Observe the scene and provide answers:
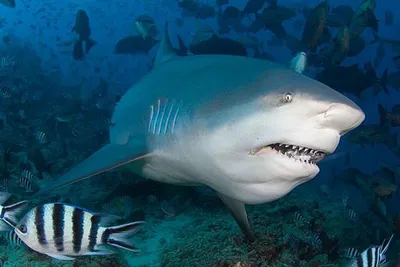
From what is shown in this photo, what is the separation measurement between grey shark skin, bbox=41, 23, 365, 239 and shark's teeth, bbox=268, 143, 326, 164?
3 cm

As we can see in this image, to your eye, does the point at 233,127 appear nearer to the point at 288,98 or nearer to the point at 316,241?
the point at 288,98

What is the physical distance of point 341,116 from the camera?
7.68ft

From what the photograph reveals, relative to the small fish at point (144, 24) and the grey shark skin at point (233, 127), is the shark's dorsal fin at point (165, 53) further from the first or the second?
the small fish at point (144, 24)

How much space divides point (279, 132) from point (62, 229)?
1.63 meters

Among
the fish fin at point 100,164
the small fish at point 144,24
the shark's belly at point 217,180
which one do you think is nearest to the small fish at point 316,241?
the shark's belly at point 217,180

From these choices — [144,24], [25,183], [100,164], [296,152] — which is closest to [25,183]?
[25,183]

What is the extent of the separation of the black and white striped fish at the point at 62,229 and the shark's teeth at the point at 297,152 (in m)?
1.13

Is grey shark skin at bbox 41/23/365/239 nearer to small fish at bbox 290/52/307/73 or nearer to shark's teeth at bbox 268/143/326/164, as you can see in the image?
shark's teeth at bbox 268/143/326/164

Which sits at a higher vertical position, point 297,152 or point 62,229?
point 297,152

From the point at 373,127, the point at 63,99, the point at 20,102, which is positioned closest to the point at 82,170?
the point at 373,127

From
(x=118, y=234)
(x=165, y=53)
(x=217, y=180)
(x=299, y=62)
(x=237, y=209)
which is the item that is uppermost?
(x=165, y=53)

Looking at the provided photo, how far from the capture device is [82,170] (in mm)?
3666

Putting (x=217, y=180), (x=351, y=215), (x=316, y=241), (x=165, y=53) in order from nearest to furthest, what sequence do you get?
(x=217, y=180) → (x=316, y=241) → (x=165, y=53) → (x=351, y=215)

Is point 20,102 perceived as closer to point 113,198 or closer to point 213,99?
point 113,198
